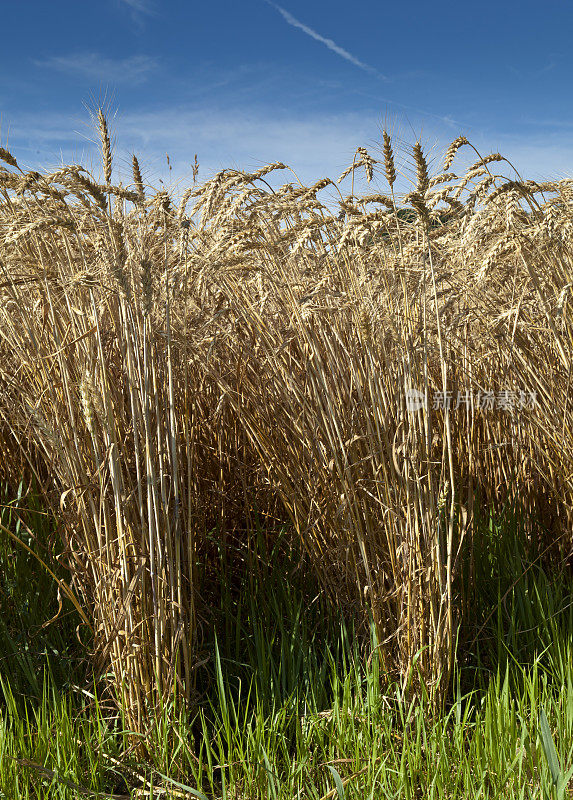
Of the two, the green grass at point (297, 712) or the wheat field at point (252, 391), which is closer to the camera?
the green grass at point (297, 712)

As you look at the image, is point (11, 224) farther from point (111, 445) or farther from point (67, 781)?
point (67, 781)

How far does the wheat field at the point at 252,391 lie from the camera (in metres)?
1.72

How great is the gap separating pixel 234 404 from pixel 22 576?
106 cm

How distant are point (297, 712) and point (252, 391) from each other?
37.3 inches

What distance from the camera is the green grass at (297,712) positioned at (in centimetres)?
157

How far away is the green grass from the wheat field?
0.38 feet

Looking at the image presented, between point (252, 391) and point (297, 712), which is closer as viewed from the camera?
point (297, 712)

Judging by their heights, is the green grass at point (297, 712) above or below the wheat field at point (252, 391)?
below

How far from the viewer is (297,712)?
169 centimetres

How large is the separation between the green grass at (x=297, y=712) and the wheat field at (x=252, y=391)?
0.38 feet

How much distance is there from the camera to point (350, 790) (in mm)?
1544

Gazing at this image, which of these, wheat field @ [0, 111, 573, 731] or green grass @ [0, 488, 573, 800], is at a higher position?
wheat field @ [0, 111, 573, 731]

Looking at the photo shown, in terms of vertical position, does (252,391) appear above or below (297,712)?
above

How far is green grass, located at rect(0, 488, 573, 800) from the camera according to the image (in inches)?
61.9
